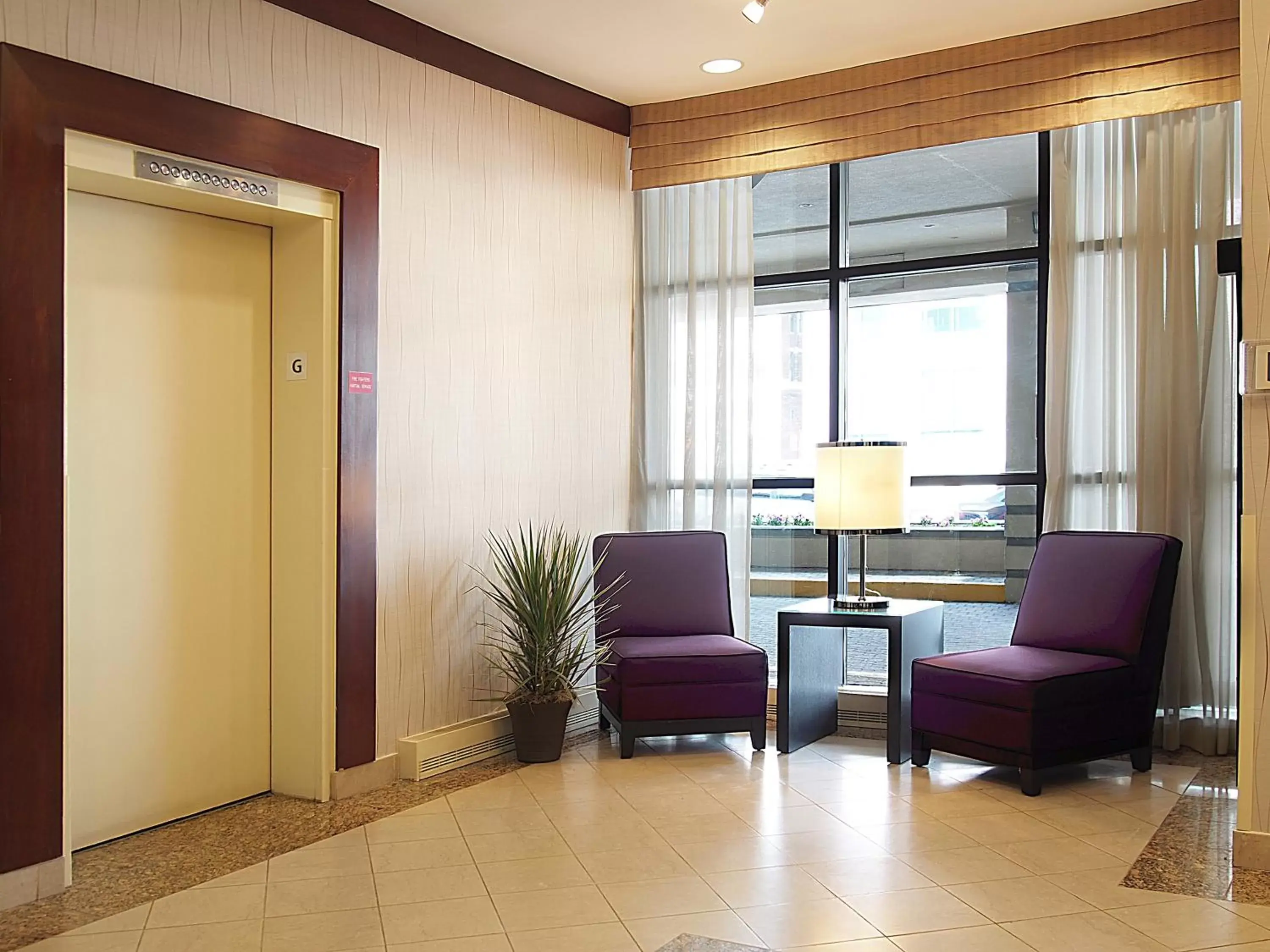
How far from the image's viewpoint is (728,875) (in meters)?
3.48

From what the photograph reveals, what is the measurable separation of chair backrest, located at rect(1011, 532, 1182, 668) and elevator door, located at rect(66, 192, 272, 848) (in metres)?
3.07

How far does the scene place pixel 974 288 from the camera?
5.34 metres

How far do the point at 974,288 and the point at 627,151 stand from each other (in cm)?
183

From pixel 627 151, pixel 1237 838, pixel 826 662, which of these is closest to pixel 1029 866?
pixel 1237 838

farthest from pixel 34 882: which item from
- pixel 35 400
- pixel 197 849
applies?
pixel 35 400

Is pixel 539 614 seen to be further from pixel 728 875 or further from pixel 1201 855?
pixel 1201 855

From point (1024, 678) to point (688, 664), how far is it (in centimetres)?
132

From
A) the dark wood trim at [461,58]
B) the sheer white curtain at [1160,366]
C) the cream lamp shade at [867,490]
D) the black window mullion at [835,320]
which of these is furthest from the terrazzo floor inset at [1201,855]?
the dark wood trim at [461,58]

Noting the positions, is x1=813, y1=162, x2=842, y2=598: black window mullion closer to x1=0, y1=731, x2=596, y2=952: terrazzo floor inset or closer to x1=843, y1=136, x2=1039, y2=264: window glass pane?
x1=843, y1=136, x2=1039, y2=264: window glass pane

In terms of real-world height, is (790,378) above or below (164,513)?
above

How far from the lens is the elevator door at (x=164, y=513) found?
375 centimetres

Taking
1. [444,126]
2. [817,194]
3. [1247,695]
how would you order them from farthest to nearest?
[817,194] < [444,126] < [1247,695]

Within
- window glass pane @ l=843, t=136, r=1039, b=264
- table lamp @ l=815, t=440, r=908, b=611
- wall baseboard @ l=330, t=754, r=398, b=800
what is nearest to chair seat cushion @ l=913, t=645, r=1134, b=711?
table lamp @ l=815, t=440, r=908, b=611

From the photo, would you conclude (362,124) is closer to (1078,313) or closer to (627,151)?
(627,151)
